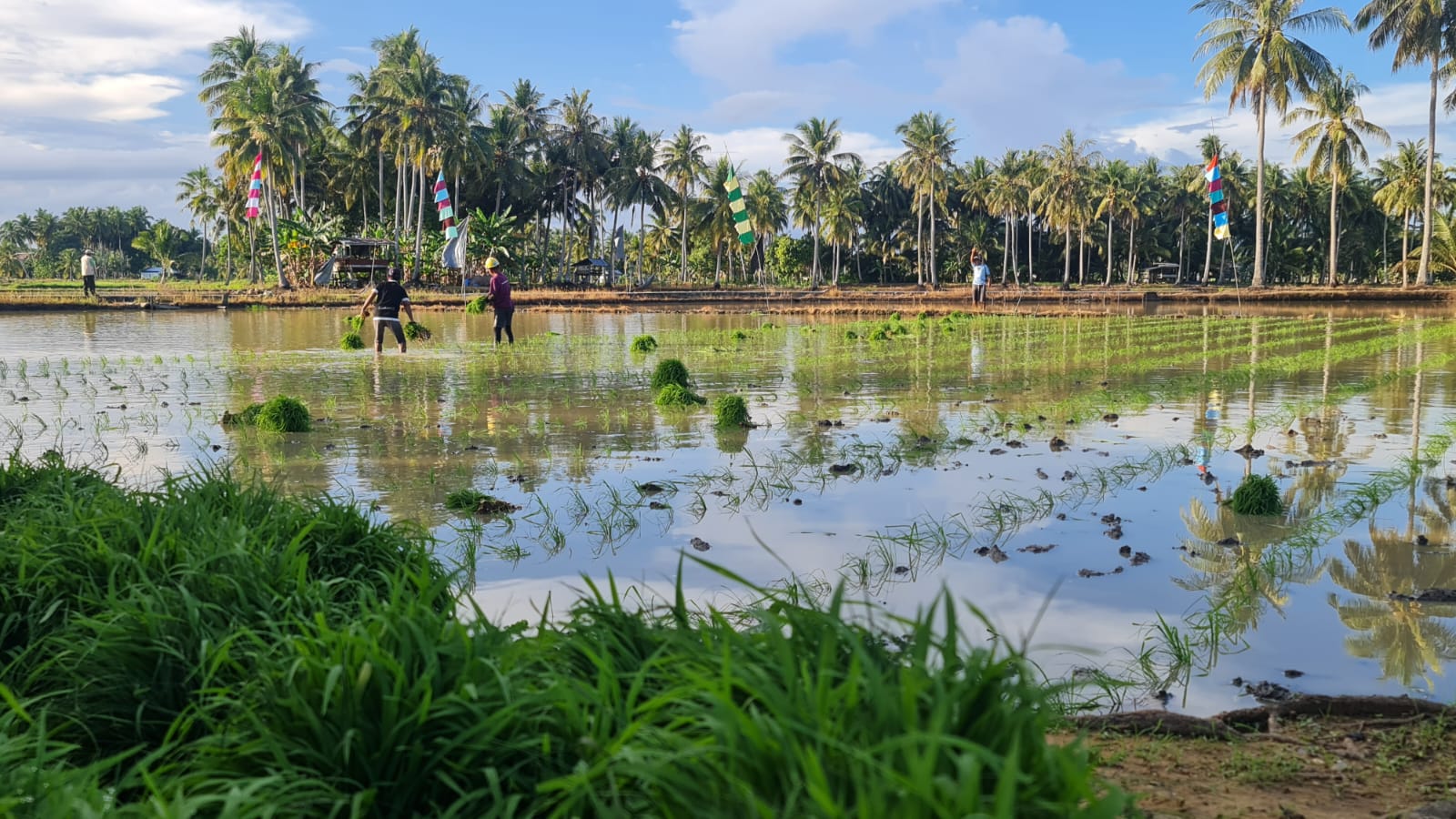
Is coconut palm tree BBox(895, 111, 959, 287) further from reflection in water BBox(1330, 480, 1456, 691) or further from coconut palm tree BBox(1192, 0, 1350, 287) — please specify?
reflection in water BBox(1330, 480, 1456, 691)

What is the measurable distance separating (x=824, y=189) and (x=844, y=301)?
26.8 meters

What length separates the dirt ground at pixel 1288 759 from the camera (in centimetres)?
320

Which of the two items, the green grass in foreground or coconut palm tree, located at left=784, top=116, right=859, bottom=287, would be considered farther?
coconut palm tree, located at left=784, top=116, right=859, bottom=287

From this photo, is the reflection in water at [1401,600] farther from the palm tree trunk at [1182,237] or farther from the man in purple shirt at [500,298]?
the palm tree trunk at [1182,237]

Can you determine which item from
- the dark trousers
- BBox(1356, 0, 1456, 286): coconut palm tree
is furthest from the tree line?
the dark trousers

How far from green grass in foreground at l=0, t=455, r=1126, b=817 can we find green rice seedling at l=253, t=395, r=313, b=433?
5901 millimetres

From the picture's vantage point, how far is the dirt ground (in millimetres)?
3195

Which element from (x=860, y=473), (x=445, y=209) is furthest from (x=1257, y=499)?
(x=445, y=209)

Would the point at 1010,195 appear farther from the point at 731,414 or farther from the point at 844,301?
the point at 731,414

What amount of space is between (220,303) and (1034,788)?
44860 millimetres

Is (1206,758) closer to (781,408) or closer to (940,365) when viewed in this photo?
(781,408)

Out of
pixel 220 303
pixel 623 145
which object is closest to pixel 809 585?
pixel 220 303

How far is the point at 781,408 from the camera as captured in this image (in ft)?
39.2

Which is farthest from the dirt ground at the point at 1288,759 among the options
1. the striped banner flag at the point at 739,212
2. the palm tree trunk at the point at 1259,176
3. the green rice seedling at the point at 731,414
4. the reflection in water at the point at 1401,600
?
the palm tree trunk at the point at 1259,176
